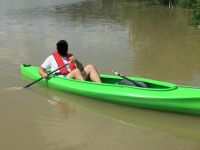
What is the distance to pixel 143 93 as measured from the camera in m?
7.47

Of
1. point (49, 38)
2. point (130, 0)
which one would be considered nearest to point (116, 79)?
point (49, 38)

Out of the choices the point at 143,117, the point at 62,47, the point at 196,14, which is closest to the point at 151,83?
the point at 143,117

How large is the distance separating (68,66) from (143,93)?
226cm

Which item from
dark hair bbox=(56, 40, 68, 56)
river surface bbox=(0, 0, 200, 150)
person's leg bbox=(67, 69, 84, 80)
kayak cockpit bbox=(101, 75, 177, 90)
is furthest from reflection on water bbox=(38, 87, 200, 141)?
dark hair bbox=(56, 40, 68, 56)

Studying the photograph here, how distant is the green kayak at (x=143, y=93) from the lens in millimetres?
7076

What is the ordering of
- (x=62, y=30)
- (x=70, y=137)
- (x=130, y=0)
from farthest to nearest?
(x=130, y=0) → (x=62, y=30) → (x=70, y=137)

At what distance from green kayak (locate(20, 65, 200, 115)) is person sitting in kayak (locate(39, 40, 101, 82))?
0.58 feet

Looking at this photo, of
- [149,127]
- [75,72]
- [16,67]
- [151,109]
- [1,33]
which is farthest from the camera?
[1,33]

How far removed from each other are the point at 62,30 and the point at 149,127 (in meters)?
13.3

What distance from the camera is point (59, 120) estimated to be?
7422 millimetres

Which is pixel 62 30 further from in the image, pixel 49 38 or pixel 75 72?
pixel 75 72

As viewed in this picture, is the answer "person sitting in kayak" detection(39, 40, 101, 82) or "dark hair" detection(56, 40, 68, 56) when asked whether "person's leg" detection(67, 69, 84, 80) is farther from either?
"dark hair" detection(56, 40, 68, 56)

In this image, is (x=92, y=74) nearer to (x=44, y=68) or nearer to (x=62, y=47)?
(x=62, y=47)

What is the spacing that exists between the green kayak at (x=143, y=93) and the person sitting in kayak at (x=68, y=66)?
18cm
